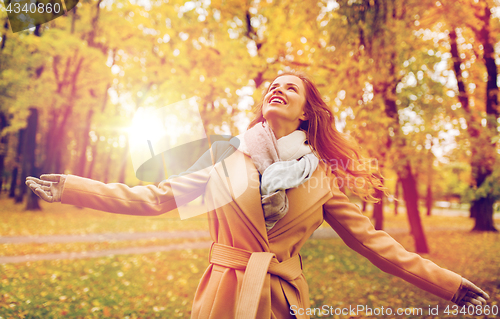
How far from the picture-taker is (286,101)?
6.11 feet

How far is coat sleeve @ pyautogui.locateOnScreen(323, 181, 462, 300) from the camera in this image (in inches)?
68.2

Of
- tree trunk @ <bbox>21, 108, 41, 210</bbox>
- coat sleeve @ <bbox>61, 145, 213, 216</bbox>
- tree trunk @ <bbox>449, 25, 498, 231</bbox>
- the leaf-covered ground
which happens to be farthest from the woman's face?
tree trunk @ <bbox>21, 108, 41, 210</bbox>

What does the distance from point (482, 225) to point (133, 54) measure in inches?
648

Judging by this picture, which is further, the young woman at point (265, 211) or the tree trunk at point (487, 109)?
the tree trunk at point (487, 109)

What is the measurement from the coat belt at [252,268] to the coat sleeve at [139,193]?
0.36 meters

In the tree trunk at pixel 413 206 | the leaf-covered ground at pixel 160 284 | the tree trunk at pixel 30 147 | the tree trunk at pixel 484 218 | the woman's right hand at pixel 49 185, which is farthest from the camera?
the tree trunk at pixel 30 147

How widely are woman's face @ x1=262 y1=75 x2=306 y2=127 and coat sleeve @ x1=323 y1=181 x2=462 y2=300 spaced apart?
0.57m

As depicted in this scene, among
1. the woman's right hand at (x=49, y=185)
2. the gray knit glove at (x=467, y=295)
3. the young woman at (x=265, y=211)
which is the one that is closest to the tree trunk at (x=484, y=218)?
the gray knit glove at (x=467, y=295)

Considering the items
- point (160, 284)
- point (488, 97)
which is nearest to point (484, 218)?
point (488, 97)

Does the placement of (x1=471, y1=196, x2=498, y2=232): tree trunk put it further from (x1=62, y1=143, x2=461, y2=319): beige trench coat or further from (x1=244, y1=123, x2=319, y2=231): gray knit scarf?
(x1=244, y1=123, x2=319, y2=231): gray knit scarf

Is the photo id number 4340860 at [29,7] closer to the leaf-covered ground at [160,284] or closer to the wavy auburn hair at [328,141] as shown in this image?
the leaf-covered ground at [160,284]

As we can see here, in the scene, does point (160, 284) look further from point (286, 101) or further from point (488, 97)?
point (488, 97)

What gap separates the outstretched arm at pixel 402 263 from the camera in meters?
1.73

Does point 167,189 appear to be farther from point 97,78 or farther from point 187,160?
point 97,78
